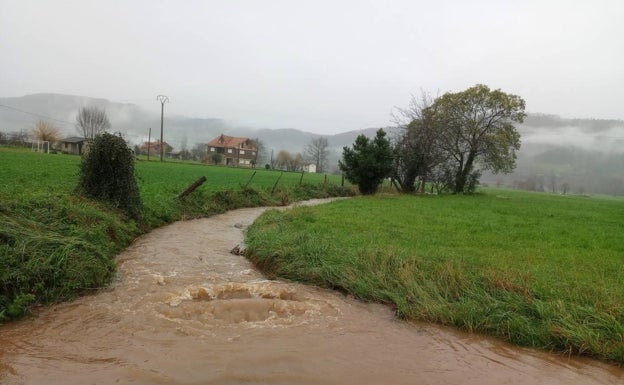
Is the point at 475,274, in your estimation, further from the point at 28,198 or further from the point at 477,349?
the point at 28,198

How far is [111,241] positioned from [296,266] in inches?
197

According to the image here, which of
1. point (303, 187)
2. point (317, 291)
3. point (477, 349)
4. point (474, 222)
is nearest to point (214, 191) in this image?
point (303, 187)

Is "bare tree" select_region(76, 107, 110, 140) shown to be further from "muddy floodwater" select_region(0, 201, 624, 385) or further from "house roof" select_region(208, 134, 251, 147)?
"muddy floodwater" select_region(0, 201, 624, 385)

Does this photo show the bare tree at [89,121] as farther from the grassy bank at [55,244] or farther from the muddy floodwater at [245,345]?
the muddy floodwater at [245,345]

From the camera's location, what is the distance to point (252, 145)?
128125 mm

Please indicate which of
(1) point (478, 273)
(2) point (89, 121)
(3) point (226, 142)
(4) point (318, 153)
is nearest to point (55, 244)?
(1) point (478, 273)

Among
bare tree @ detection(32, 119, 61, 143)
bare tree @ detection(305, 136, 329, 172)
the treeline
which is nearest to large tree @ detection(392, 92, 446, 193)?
the treeline

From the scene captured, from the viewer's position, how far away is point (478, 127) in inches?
1583

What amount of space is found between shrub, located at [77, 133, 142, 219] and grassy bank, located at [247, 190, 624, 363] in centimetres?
458

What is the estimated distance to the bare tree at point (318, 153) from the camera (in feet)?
459

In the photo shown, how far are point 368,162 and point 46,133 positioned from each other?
82755 millimetres

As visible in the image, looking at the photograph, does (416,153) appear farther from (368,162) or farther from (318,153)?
(318,153)

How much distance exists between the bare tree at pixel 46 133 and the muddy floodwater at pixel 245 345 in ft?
308

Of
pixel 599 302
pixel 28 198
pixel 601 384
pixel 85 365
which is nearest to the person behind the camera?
pixel 85 365
